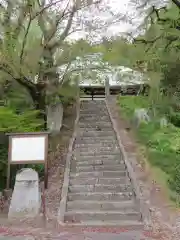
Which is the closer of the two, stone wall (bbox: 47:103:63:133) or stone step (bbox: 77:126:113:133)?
stone wall (bbox: 47:103:63:133)

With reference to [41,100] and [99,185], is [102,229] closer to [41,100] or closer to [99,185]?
[99,185]

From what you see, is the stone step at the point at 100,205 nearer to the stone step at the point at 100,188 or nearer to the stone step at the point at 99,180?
the stone step at the point at 100,188

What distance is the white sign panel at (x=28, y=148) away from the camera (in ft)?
33.5

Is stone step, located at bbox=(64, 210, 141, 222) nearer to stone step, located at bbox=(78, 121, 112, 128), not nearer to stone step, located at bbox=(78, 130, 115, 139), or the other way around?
stone step, located at bbox=(78, 130, 115, 139)

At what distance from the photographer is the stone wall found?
16.0 m

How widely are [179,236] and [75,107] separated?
12.9 m

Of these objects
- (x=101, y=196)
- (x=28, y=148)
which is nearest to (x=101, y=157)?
(x=101, y=196)

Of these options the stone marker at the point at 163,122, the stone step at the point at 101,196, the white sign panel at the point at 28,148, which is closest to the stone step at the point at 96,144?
the stone marker at the point at 163,122

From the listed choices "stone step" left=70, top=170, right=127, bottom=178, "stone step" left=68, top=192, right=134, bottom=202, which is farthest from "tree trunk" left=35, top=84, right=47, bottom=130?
"stone step" left=68, top=192, right=134, bottom=202

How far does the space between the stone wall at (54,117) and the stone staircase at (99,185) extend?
971mm

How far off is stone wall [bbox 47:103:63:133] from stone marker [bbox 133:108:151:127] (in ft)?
11.0

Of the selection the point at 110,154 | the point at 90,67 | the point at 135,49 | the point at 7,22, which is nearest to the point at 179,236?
the point at 110,154

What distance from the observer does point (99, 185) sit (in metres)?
11.1

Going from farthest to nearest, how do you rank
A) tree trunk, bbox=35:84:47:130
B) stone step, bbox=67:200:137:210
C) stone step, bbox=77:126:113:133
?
stone step, bbox=77:126:113:133
tree trunk, bbox=35:84:47:130
stone step, bbox=67:200:137:210
